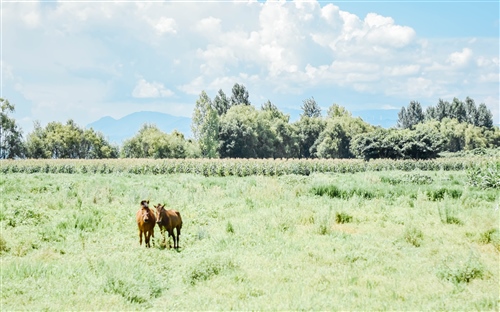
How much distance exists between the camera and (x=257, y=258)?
386 inches

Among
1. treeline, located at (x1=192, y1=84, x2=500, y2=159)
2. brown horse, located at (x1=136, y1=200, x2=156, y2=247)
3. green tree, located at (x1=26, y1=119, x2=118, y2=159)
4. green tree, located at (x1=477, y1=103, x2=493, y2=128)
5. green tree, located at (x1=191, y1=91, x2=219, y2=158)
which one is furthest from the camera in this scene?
green tree, located at (x1=477, y1=103, x2=493, y2=128)

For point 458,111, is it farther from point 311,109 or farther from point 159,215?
point 159,215

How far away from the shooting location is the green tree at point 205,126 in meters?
68.9

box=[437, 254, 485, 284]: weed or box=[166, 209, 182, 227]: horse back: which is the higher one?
box=[166, 209, 182, 227]: horse back

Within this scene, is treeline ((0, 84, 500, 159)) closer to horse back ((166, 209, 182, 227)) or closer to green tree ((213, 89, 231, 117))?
green tree ((213, 89, 231, 117))

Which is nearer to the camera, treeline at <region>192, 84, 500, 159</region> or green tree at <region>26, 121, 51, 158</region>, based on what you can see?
treeline at <region>192, 84, 500, 159</region>

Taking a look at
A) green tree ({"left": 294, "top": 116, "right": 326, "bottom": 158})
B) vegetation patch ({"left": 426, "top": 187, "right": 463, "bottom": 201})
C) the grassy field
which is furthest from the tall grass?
green tree ({"left": 294, "top": 116, "right": 326, "bottom": 158})

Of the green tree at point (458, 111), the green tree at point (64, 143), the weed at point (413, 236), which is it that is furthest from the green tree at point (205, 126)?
the green tree at point (458, 111)

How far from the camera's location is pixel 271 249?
10.5 metres

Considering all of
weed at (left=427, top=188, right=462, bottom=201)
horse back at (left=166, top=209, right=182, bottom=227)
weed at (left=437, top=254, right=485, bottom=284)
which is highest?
horse back at (left=166, top=209, right=182, bottom=227)

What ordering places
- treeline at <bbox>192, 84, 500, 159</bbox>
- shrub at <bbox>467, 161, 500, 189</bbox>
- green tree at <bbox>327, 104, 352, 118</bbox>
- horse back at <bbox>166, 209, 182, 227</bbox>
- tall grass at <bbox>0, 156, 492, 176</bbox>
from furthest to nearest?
green tree at <bbox>327, 104, 352, 118</bbox> → treeline at <bbox>192, 84, 500, 159</bbox> → tall grass at <bbox>0, 156, 492, 176</bbox> → shrub at <bbox>467, 161, 500, 189</bbox> → horse back at <bbox>166, 209, 182, 227</bbox>

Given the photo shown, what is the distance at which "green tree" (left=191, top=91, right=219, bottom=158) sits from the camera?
68.9 metres

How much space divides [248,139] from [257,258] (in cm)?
6803

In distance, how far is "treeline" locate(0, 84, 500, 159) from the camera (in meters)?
Answer: 64.1
